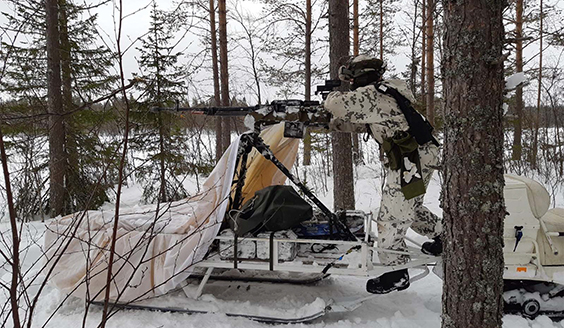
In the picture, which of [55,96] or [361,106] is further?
[55,96]

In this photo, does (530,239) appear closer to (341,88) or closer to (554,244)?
(554,244)

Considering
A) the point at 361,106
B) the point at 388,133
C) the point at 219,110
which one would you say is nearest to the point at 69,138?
the point at 219,110

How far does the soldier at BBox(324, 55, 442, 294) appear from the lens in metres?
3.35

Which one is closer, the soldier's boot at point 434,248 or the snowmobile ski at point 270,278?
the soldier's boot at point 434,248

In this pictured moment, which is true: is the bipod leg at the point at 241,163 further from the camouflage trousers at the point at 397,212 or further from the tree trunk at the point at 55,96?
the tree trunk at the point at 55,96

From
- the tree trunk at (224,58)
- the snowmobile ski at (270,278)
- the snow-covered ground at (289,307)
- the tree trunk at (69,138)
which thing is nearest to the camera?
the snow-covered ground at (289,307)

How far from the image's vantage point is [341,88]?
207 inches

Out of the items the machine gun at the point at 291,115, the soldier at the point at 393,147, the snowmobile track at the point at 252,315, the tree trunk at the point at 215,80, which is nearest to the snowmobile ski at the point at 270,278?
the snowmobile track at the point at 252,315

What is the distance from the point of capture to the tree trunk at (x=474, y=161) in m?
1.88

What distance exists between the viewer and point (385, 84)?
343cm

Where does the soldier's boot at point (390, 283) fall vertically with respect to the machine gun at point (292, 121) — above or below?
below

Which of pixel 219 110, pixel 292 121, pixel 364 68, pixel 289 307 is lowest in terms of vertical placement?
pixel 289 307

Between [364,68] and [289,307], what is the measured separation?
2.40 m

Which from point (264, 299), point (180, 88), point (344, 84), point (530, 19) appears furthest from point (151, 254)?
point (530, 19)
